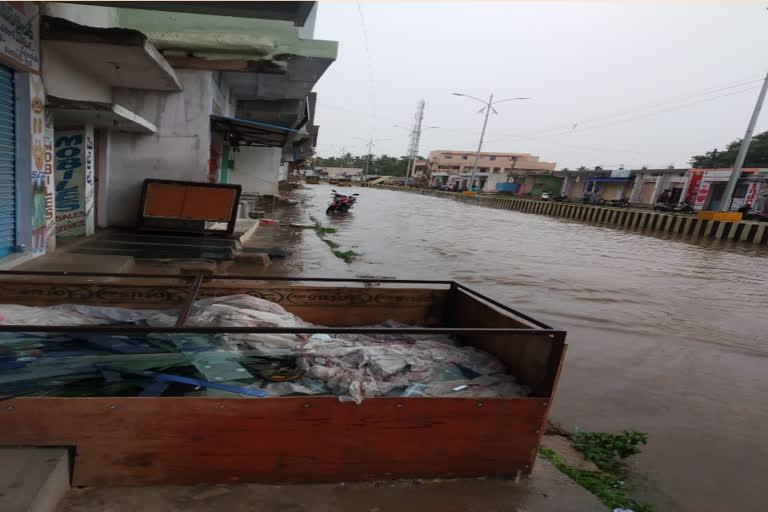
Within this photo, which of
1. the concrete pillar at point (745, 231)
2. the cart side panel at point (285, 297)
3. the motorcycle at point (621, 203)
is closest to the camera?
the cart side panel at point (285, 297)

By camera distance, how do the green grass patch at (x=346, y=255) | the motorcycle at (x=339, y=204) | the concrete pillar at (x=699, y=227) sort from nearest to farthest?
the green grass patch at (x=346, y=255)
the motorcycle at (x=339, y=204)
the concrete pillar at (x=699, y=227)

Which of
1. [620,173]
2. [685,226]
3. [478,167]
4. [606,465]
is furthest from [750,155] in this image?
[606,465]

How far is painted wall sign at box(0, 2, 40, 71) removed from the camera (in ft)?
14.5

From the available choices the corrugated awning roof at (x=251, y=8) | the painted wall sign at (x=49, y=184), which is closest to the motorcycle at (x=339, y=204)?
the painted wall sign at (x=49, y=184)

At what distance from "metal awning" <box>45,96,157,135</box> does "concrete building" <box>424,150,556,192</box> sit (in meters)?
60.0

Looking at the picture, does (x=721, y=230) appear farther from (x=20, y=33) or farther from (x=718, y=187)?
(x=20, y=33)

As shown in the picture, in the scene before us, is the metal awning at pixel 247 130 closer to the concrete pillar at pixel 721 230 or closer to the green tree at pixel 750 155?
the concrete pillar at pixel 721 230

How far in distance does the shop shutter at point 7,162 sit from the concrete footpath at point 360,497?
14.9 ft

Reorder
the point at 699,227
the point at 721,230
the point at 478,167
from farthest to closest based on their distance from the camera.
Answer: the point at 478,167
the point at 699,227
the point at 721,230

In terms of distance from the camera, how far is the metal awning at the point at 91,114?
17.4ft

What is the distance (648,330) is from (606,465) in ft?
14.2

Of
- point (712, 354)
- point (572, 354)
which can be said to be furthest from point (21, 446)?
point (712, 354)

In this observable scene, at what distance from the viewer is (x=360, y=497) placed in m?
2.05

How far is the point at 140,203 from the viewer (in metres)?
8.08
